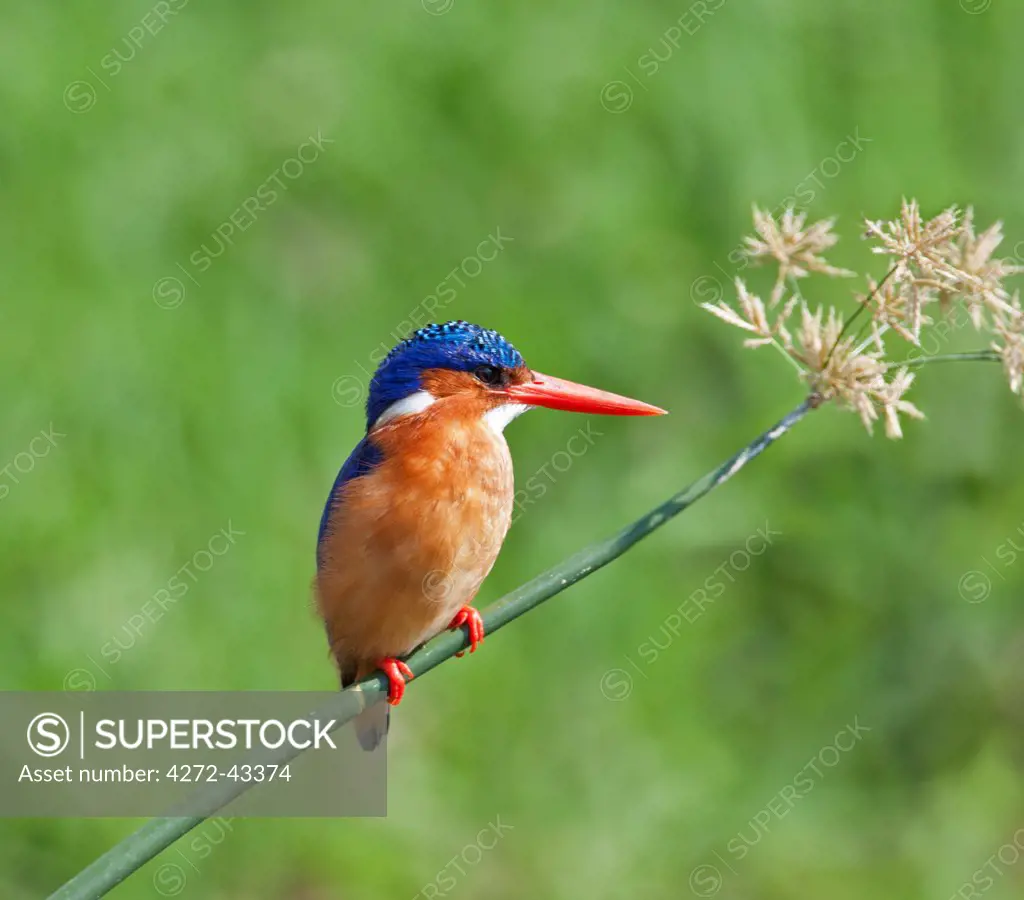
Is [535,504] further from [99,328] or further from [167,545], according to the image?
[99,328]

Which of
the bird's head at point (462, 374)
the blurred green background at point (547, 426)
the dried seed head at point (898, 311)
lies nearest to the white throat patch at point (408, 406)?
the bird's head at point (462, 374)

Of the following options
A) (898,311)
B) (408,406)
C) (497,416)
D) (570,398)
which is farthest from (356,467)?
(898,311)

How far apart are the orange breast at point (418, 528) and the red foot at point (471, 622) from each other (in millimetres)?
25

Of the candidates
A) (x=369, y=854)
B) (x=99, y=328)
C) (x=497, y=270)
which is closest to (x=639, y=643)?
(x=369, y=854)

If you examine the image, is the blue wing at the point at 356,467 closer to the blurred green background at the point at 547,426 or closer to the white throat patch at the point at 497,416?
the white throat patch at the point at 497,416

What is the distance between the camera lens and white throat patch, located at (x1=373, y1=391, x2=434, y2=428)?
2180 millimetres

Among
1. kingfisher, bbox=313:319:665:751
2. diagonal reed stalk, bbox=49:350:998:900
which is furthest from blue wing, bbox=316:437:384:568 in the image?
diagonal reed stalk, bbox=49:350:998:900

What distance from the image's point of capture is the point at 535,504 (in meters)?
4.01

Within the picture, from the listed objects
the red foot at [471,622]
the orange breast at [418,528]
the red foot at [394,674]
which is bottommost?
the red foot at [394,674]

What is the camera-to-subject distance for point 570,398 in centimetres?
198

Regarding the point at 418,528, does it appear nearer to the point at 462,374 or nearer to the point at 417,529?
the point at 417,529

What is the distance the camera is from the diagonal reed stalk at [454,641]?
133cm

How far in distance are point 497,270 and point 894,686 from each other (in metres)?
1.53

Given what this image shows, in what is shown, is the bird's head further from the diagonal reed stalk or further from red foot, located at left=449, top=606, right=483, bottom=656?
the diagonal reed stalk
